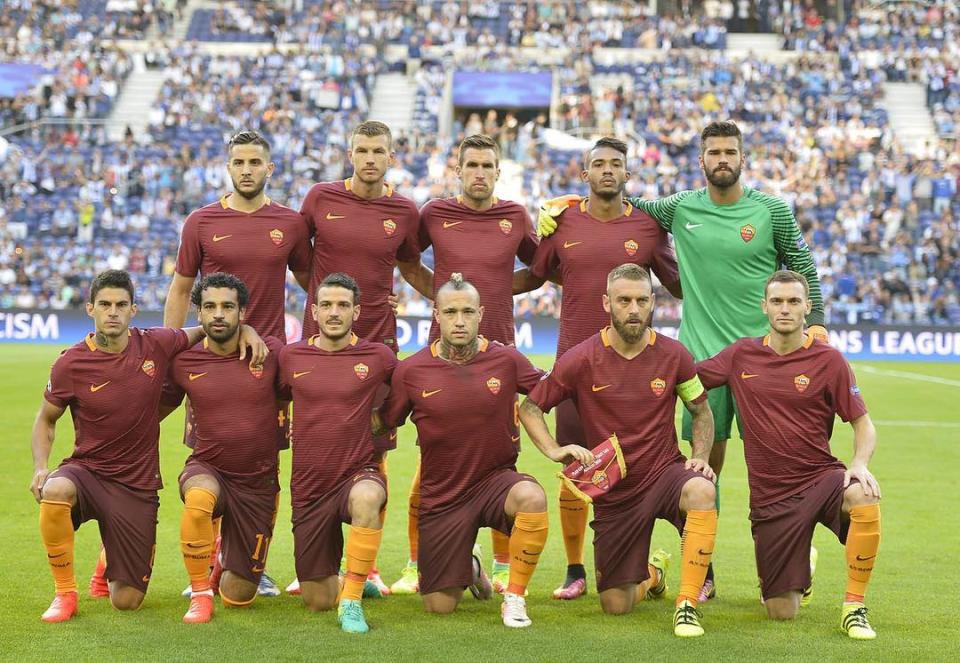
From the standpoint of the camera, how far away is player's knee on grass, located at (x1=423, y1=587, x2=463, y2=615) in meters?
6.30

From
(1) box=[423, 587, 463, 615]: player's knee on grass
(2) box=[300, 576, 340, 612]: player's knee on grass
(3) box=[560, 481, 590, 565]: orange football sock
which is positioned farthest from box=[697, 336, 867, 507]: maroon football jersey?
(2) box=[300, 576, 340, 612]: player's knee on grass

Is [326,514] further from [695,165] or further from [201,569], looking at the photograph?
[695,165]

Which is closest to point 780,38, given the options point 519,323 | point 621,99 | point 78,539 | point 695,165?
point 621,99

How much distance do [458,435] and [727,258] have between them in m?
1.69

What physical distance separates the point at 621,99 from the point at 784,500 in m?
26.3

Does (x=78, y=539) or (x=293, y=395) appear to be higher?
(x=293, y=395)

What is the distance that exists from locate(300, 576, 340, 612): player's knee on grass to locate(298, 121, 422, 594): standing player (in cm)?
63

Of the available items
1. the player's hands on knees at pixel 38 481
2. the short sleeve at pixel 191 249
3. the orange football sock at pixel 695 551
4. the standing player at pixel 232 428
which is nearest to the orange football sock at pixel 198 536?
the standing player at pixel 232 428

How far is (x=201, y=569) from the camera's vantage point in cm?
610

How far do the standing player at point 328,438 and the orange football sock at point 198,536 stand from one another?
422 mm

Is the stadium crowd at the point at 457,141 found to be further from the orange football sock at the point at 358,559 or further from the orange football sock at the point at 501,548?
the orange football sock at the point at 358,559

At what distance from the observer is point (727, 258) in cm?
679

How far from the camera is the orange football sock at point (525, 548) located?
20.0 feet

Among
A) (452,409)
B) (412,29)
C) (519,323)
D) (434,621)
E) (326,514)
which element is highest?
(412,29)
